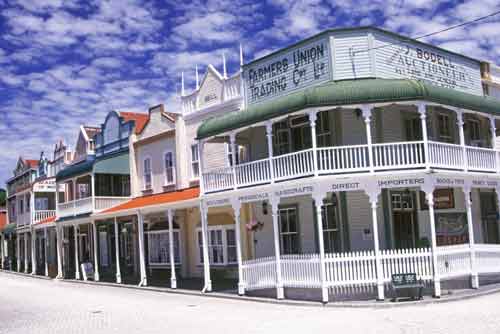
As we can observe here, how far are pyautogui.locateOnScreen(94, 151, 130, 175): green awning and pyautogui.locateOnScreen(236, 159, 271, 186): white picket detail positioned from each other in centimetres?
1200

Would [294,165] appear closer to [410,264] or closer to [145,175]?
[410,264]

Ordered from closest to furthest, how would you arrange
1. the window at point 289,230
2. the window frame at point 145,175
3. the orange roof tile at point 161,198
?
1. the window at point 289,230
2. the orange roof tile at point 161,198
3. the window frame at point 145,175

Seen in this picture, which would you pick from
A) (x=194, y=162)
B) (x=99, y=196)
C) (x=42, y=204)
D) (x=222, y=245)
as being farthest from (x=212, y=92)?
(x=42, y=204)

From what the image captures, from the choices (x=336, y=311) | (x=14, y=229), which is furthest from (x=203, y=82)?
(x=14, y=229)

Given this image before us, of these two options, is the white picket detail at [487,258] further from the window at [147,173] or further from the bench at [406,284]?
the window at [147,173]

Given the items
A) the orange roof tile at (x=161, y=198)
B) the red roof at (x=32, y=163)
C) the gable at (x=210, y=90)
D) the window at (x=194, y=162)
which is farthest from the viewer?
the red roof at (x=32, y=163)

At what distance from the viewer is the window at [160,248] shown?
93.0 ft

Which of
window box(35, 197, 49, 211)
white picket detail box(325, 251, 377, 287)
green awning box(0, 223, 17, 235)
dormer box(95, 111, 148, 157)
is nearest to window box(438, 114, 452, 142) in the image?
white picket detail box(325, 251, 377, 287)

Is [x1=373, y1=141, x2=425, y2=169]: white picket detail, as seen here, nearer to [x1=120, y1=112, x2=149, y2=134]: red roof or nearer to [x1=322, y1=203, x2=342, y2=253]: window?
[x1=322, y1=203, x2=342, y2=253]: window

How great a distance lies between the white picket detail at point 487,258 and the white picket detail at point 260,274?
5.97m

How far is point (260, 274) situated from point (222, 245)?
6403 mm

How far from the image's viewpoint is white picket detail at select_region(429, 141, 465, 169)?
17.1 metres

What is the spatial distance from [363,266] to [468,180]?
14.3ft

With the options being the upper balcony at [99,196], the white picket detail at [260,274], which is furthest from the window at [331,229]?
the upper balcony at [99,196]
